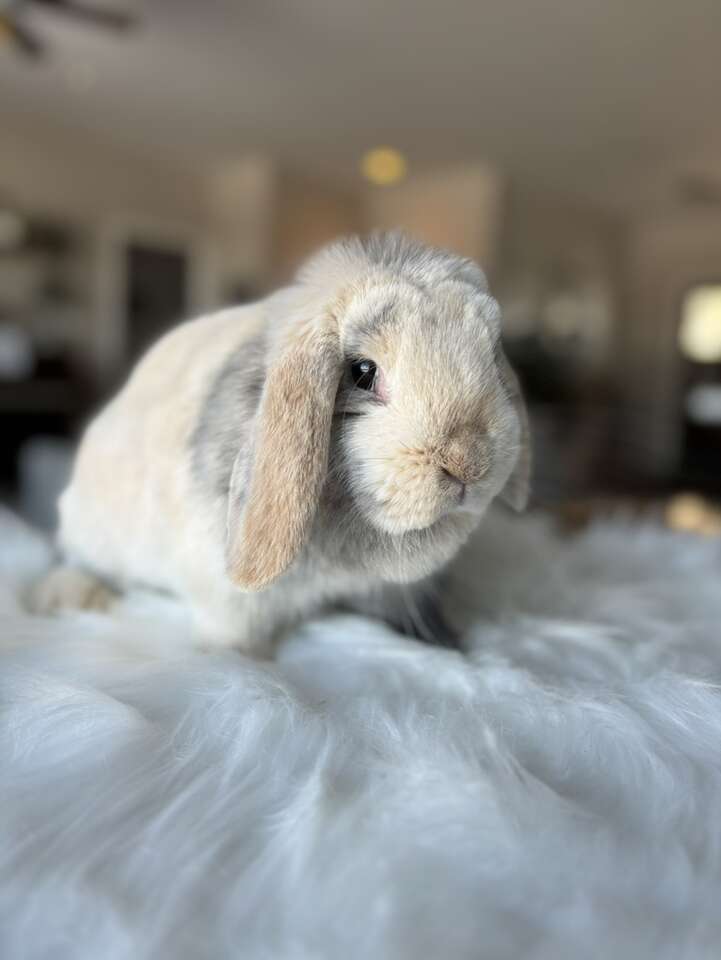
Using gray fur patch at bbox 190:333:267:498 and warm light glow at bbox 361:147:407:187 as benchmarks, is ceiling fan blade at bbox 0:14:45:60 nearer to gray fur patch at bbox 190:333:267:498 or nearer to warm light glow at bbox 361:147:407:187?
warm light glow at bbox 361:147:407:187

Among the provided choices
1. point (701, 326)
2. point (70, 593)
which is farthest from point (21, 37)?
point (701, 326)

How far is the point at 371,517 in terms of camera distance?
0.39 meters

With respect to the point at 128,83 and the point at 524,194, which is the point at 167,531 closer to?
the point at 128,83

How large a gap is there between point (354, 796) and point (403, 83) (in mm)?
2975

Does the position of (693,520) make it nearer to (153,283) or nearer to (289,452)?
(289,452)

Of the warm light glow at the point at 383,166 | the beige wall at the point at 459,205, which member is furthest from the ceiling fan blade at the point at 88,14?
the beige wall at the point at 459,205

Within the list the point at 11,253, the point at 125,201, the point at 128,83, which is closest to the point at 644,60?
the point at 128,83

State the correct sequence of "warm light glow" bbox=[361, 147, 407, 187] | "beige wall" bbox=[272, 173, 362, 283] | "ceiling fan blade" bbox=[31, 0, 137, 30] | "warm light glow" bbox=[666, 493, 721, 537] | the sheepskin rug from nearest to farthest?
the sheepskin rug
"warm light glow" bbox=[666, 493, 721, 537]
"ceiling fan blade" bbox=[31, 0, 137, 30]
"warm light glow" bbox=[361, 147, 407, 187]
"beige wall" bbox=[272, 173, 362, 283]

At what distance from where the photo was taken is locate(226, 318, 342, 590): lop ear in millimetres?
363

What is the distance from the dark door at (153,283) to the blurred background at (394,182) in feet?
0.04

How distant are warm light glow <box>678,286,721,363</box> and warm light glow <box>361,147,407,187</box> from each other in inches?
96.5

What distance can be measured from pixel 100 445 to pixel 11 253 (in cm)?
321

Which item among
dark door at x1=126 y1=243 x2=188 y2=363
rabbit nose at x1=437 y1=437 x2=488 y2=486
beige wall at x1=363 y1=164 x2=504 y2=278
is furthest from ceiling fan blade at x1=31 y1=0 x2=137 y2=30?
rabbit nose at x1=437 y1=437 x2=488 y2=486

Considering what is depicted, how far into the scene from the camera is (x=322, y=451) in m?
0.37
